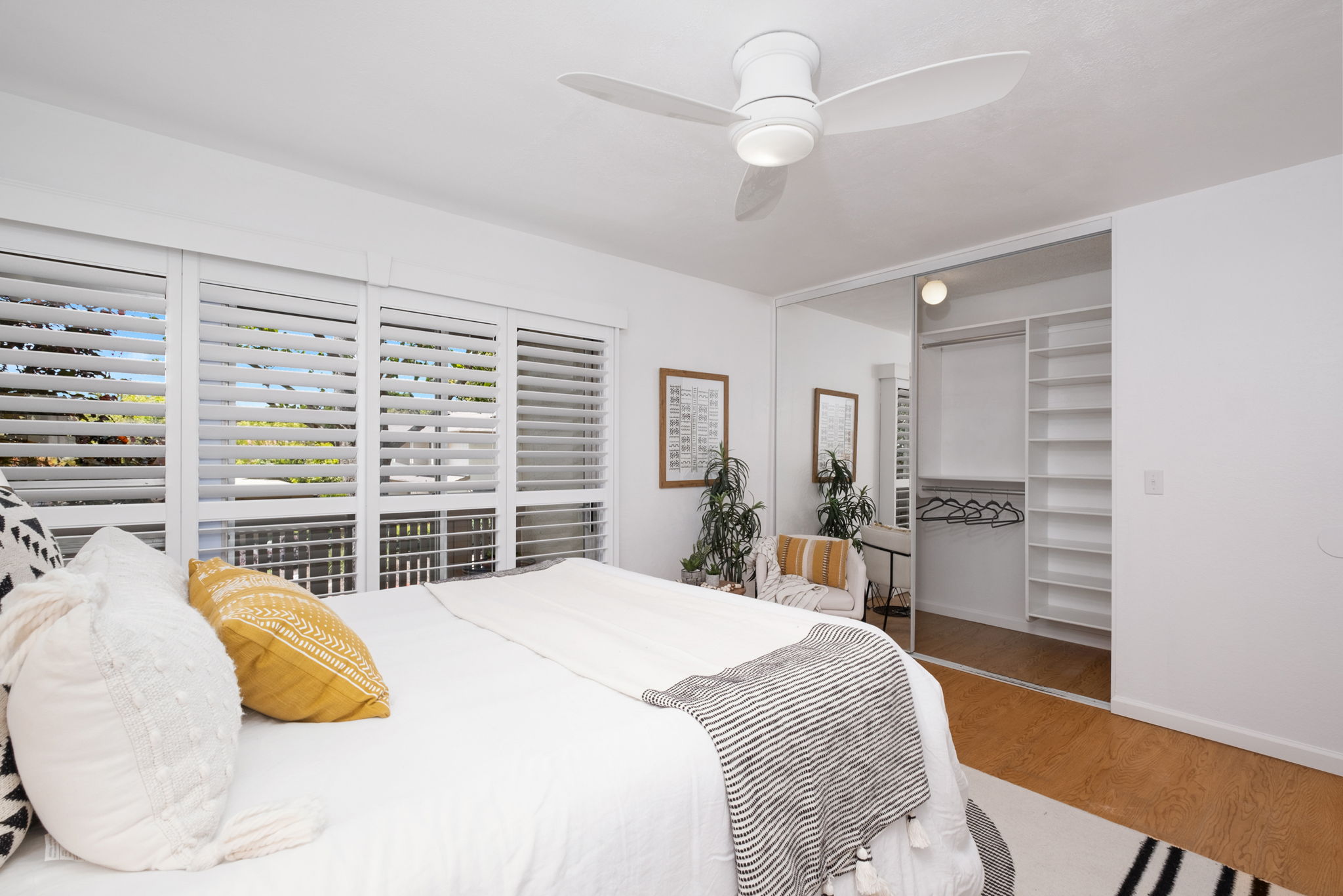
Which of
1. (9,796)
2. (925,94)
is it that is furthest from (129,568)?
(925,94)

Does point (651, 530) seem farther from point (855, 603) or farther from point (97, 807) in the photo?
point (97, 807)

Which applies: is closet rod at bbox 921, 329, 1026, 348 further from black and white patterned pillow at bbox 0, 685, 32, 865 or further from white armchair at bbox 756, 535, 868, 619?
black and white patterned pillow at bbox 0, 685, 32, 865

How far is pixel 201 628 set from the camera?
110 cm

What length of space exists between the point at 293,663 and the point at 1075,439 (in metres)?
4.28

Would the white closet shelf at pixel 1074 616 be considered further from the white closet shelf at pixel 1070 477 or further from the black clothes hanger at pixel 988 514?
the white closet shelf at pixel 1070 477

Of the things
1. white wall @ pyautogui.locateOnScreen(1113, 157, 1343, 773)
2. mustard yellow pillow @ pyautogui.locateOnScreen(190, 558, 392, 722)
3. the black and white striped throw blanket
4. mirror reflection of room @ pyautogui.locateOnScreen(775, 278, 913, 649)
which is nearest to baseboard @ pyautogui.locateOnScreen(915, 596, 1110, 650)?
mirror reflection of room @ pyautogui.locateOnScreen(775, 278, 913, 649)

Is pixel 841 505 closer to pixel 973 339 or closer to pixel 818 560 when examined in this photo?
pixel 818 560

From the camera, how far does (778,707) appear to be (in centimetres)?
135

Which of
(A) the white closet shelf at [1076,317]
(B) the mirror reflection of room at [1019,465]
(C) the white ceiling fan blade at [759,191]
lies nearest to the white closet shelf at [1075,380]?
(B) the mirror reflection of room at [1019,465]

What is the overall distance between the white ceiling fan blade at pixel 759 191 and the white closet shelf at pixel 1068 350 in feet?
8.54

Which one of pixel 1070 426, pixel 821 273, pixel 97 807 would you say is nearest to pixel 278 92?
pixel 97 807

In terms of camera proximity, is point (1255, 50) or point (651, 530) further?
point (651, 530)

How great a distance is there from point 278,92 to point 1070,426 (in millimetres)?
4537

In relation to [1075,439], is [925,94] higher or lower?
higher
